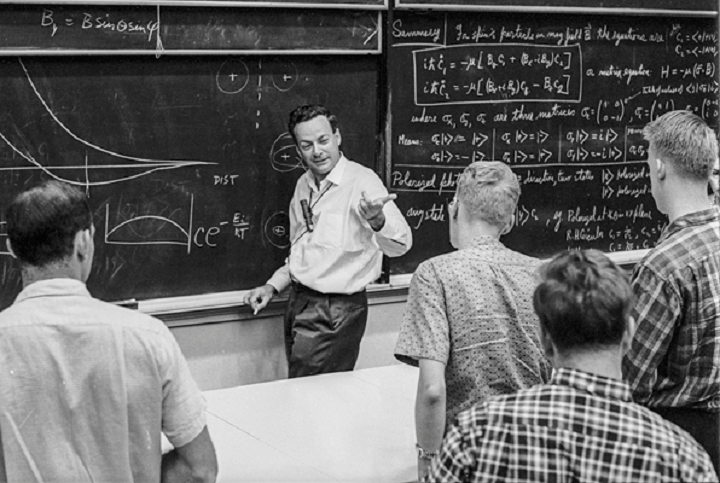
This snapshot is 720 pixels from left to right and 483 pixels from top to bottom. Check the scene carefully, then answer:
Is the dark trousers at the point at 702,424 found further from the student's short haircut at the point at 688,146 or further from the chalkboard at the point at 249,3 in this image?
the chalkboard at the point at 249,3

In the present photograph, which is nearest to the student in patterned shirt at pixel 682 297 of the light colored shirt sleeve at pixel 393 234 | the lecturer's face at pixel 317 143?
the light colored shirt sleeve at pixel 393 234

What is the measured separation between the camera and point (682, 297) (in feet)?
8.17

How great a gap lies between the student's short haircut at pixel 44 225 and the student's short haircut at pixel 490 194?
97 cm

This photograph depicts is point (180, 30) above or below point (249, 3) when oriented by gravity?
below

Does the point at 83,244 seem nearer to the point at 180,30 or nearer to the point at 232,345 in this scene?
the point at 180,30

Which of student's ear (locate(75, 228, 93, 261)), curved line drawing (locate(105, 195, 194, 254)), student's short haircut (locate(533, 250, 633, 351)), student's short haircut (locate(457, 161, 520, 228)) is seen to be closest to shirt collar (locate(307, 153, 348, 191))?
curved line drawing (locate(105, 195, 194, 254))

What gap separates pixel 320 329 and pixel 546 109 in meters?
1.69

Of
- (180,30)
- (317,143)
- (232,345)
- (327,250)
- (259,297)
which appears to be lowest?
(232,345)

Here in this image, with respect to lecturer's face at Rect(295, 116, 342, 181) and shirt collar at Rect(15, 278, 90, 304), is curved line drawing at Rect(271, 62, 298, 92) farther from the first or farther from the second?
shirt collar at Rect(15, 278, 90, 304)

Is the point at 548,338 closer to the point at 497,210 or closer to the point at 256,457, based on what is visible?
the point at 497,210

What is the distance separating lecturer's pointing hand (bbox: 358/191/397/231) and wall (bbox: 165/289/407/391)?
0.65 m

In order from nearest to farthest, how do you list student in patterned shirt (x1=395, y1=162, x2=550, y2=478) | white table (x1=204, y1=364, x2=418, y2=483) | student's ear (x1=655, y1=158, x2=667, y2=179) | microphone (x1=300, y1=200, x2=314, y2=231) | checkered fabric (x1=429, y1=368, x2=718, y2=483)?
1. checkered fabric (x1=429, y1=368, x2=718, y2=483)
2. student in patterned shirt (x1=395, y1=162, x2=550, y2=478)
3. student's ear (x1=655, y1=158, x2=667, y2=179)
4. white table (x1=204, y1=364, x2=418, y2=483)
5. microphone (x1=300, y1=200, x2=314, y2=231)

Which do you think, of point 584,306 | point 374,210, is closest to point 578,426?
point 584,306

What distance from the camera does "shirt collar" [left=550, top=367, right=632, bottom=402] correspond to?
1613 millimetres
